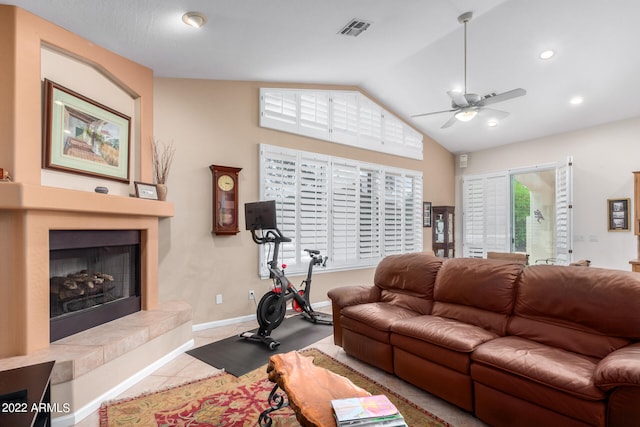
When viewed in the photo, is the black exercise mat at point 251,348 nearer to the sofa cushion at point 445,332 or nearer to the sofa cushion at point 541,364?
the sofa cushion at point 445,332

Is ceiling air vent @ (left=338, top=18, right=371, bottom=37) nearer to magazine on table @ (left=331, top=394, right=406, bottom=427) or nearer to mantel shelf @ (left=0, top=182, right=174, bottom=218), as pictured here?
mantel shelf @ (left=0, top=182, right=174, bottom=218)

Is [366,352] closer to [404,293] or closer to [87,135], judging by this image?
[404,293]

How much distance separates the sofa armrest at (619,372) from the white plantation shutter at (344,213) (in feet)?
12.5

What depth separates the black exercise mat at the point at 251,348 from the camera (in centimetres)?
316

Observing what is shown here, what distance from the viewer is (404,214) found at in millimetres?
6434

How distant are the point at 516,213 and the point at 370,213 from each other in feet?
10.3

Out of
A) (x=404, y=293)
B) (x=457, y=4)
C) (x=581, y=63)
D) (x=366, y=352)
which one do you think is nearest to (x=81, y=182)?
(x=366, y=352)

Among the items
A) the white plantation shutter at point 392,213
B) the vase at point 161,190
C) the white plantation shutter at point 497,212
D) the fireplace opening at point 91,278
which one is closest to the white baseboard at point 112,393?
the fireplace opening at point 91,278

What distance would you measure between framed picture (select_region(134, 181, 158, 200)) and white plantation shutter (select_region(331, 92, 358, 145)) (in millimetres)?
2855

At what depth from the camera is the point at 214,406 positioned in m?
2.45

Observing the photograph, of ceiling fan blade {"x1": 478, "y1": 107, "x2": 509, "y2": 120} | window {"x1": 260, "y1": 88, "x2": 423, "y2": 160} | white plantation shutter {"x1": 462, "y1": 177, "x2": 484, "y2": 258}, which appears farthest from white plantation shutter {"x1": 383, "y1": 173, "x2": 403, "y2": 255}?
ceiling fan blade {"x1": 478, "y1": 107, "x2": 509, "y2": 120}

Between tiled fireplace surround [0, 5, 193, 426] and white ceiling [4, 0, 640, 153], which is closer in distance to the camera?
tiled fireplace surround [0, 5, 193, 426]

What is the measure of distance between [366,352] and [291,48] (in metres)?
3.36

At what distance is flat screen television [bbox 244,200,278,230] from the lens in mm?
3621
